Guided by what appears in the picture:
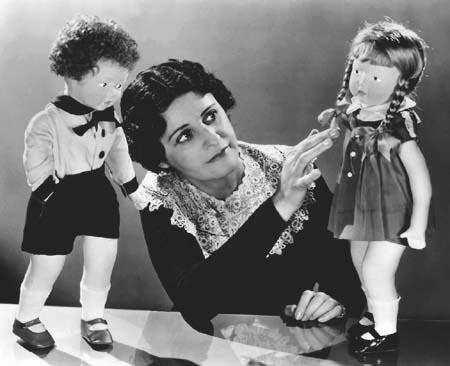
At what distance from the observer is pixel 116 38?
125cm

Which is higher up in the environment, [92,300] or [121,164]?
[121,164]

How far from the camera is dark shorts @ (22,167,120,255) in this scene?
4.18 feet

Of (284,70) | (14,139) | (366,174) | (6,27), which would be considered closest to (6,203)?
(14,139)

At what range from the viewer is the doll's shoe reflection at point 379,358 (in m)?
1.23

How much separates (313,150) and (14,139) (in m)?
0.71

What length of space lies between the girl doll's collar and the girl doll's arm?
67 mm

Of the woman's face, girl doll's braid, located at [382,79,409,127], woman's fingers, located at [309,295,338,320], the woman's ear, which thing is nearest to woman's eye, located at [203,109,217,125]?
the woman's face

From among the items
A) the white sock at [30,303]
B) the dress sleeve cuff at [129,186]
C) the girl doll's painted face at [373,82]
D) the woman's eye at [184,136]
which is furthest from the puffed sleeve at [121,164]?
the girl doll's painted face at [373,82]

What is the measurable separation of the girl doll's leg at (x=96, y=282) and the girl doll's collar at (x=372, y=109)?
0.53m

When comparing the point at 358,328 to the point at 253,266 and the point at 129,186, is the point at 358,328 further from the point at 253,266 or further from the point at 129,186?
the point at 129,186

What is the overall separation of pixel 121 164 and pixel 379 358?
62 cm

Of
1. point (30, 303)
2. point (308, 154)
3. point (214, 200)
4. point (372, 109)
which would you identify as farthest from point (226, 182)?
point (30, 303)

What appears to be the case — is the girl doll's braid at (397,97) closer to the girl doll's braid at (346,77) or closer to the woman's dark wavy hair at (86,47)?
the girl doll's braid at (346,77)

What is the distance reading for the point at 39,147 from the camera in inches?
49.2
